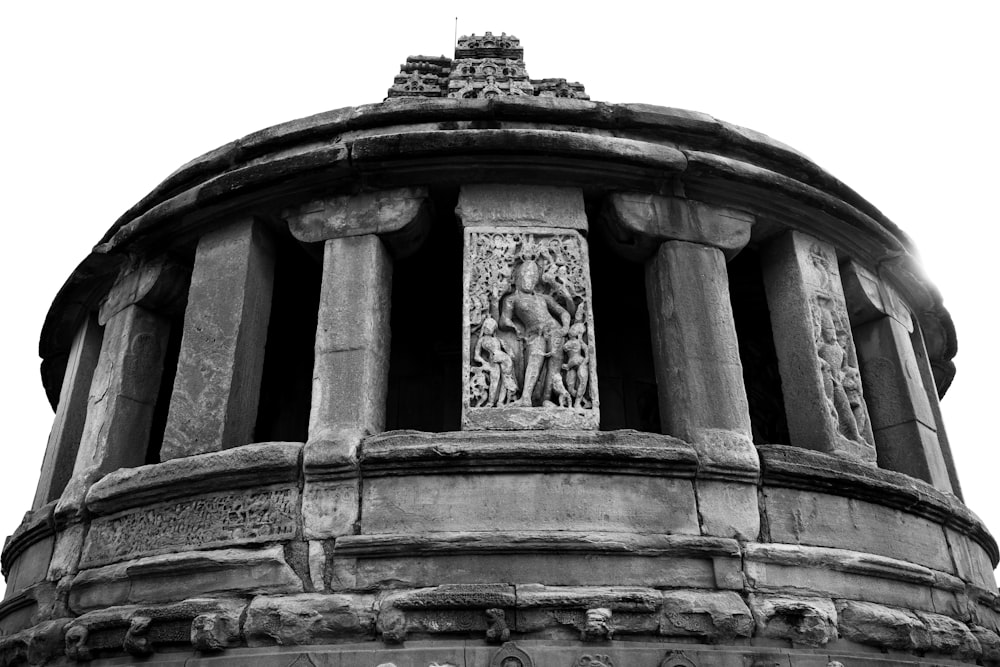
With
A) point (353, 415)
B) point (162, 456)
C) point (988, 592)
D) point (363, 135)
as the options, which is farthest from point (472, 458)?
point (988, 592)

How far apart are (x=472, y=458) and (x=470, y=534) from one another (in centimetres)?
46

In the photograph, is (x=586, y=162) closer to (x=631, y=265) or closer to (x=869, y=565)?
(x=631, y=265)

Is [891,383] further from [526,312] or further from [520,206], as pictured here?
[520,206]

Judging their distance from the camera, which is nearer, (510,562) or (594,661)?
(594,661)

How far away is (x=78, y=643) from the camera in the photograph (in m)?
5.30

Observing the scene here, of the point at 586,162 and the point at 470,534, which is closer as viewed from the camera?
the point at 470,534

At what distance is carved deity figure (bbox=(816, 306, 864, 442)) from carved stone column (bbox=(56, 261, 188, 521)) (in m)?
5.27

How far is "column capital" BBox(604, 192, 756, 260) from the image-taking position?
629 cm

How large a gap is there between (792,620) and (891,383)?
9.52 feet

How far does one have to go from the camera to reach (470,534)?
4945 millimetres

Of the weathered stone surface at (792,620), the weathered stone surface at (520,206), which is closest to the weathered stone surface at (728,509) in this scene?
the weathered stone surface at (792,620)

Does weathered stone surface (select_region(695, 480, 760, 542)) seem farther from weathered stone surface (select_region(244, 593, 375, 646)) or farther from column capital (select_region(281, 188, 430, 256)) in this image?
column capital (select_region(281, 188, 430, 256))

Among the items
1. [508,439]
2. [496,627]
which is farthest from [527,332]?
[496,627]

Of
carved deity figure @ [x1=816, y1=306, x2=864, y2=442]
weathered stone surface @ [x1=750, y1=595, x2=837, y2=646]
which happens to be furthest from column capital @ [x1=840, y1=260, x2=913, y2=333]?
weathered stone surface @ [x1=750, y1=595, x2=837, y2=646]
